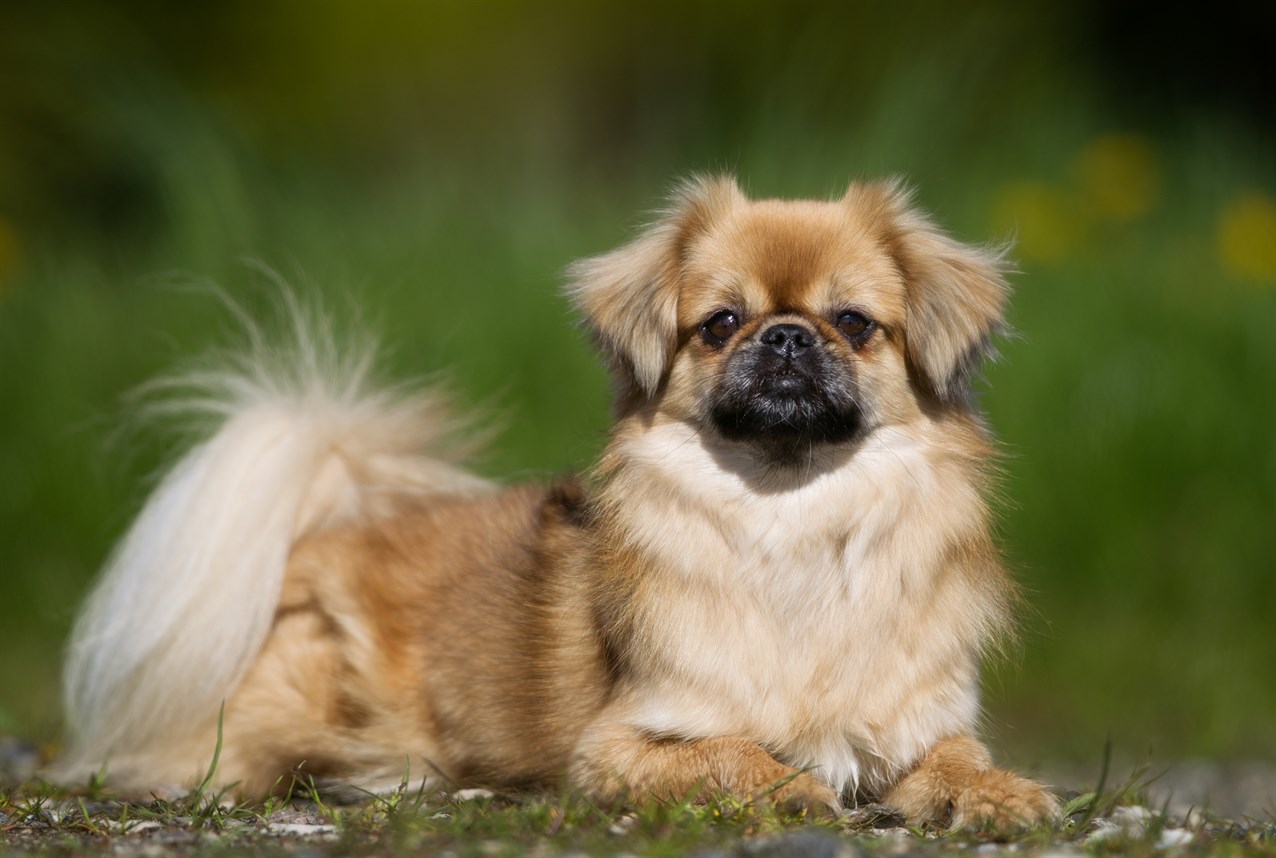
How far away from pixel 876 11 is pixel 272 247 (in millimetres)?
5729

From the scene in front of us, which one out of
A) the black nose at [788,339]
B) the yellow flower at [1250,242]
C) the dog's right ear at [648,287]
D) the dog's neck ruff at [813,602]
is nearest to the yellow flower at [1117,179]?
the yellow flower at [1250,242]

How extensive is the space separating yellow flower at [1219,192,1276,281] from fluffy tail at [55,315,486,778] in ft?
17.6

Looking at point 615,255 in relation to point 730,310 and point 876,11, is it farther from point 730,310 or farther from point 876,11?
point 876,11

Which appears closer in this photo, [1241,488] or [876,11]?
[1241,488]

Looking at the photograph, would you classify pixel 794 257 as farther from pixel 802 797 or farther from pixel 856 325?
pixel 802 797

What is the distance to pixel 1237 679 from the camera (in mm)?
6617

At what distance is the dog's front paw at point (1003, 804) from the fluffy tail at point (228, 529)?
2378mm

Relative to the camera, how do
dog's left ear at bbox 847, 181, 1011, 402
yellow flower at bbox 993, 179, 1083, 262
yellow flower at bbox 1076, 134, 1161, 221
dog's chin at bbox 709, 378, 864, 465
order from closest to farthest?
dog's chin at bbox 709, 378, 864, 465, dog's left ear at bbox 847, 181, 1011, 402, yellow flower at bbox 993, 179, 1083, 262, yellow flower at bbox 1076, 134, 1161, 221

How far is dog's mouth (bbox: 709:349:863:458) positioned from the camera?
12.8 ft

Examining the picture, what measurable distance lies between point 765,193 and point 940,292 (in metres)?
4.60

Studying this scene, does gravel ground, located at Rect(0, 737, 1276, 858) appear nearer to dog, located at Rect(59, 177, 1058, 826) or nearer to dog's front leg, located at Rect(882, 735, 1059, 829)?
dog's front leg, located at Rect(882, 735, 1059, 829)

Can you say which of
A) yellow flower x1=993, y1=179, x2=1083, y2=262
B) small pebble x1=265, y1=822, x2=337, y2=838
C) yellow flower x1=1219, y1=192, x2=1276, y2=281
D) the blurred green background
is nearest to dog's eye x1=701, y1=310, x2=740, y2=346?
the blurred green background

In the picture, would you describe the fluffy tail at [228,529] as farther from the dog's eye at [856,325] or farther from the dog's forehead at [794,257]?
the dog's eye at [856,325]

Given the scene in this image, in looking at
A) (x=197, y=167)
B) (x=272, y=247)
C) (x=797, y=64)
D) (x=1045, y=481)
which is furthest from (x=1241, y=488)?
(x=197, y=167)
